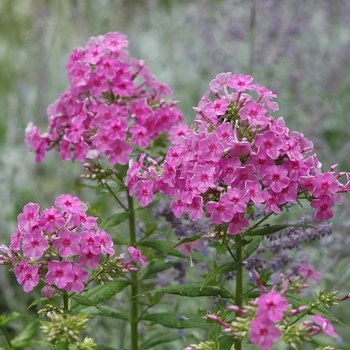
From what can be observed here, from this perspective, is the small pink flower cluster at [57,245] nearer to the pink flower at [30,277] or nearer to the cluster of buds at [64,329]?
the pink flower at [30,277]

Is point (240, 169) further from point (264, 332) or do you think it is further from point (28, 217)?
point (28, 217)

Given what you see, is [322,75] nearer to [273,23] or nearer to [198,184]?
[273,23]

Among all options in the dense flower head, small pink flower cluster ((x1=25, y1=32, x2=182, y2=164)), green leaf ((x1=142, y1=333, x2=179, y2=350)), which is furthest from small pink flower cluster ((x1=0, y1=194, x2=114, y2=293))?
green leaf ((x1=142, y1=333, x2=179, y2=350))

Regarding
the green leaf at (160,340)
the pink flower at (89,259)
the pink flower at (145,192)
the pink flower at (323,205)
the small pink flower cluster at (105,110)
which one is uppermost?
the small pink flower cluster at (105,110)

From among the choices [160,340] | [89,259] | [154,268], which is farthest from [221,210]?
[160,340]

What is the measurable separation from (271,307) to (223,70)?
342 centimetres

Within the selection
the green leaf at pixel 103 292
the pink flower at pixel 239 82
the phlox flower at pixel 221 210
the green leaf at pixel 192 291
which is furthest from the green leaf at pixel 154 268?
the pink flower at pixel 239 82

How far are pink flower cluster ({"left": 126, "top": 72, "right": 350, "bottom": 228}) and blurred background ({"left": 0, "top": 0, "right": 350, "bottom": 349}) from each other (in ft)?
4.77

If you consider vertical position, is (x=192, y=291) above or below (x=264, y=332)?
above

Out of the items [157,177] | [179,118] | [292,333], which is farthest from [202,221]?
[292,333]

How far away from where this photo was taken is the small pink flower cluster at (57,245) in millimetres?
2096

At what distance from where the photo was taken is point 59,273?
2102 millimetres

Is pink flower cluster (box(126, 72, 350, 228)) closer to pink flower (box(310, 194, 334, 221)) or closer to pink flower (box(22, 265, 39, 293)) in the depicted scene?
pink flower (box(310, 194, 334, 221))

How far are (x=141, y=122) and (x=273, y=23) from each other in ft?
9.97
